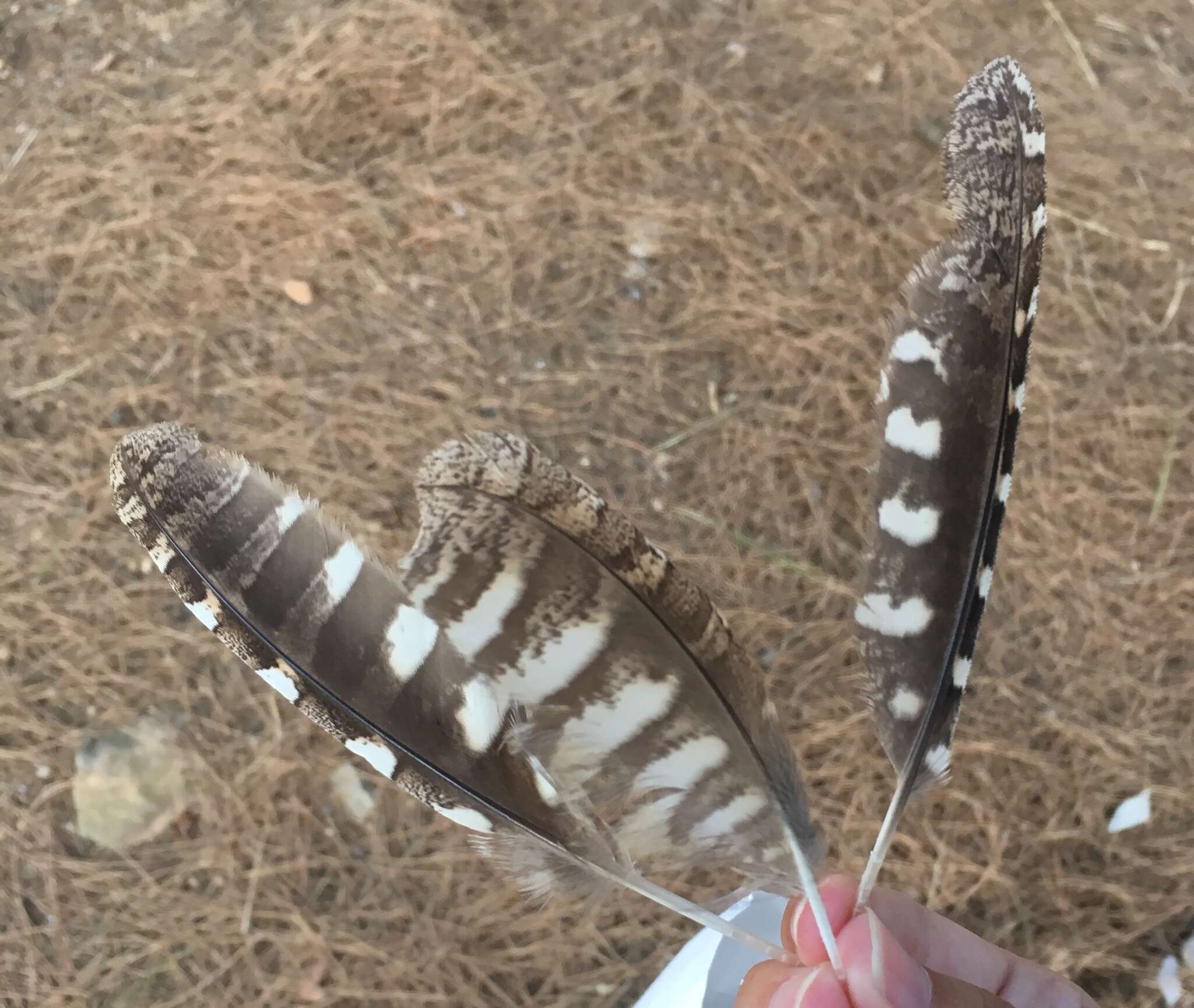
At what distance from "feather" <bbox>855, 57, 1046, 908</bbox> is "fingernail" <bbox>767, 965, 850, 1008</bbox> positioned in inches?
6.6

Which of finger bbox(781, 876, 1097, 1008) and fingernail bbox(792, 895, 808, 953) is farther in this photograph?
finger bbox(781, 876, 1097, 1008)

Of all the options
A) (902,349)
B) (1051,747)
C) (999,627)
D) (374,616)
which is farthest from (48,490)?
(1051,747)

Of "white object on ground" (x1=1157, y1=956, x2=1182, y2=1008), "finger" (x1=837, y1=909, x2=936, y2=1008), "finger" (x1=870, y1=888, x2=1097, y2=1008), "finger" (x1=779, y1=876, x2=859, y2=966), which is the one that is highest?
"finger" (x1=837, y1=909, x2=936, y2=1008)

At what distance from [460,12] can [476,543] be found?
1.56m

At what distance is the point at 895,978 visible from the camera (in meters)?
0.99

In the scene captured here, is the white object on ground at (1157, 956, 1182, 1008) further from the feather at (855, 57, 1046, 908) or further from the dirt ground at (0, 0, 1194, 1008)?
the feather at (855, 57, 1046, 908)

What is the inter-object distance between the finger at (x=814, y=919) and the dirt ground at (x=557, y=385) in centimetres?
63

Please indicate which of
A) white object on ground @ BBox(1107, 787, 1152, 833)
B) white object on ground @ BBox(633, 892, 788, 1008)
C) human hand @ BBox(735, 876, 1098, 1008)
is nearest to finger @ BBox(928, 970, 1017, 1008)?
human hand @ BBox(735, 876, 1098, 1008)

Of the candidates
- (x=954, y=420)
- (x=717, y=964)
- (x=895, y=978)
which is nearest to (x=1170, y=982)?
(x=717, y=964)

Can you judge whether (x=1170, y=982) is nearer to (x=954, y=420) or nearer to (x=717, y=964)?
(x=717, y=964)

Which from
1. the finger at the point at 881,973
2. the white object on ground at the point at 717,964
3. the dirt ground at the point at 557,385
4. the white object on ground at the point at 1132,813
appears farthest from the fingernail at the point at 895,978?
the white object on ground at the point at 1132,813

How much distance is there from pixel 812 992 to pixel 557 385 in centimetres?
127

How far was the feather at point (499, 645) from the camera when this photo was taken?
2.99ft

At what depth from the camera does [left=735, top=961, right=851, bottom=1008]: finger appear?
3.17 feet
